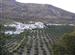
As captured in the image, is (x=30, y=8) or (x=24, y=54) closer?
(x=24, y=54)

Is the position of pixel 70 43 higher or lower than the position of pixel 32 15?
higher

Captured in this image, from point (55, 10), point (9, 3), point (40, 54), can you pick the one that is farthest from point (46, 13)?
point (40, 54)

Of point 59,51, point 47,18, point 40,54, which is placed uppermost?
point 59,51

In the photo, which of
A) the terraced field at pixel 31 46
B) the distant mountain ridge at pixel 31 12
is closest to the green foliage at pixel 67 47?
the terraced field at pixel 31 46

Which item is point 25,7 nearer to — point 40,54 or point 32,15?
point 32,15

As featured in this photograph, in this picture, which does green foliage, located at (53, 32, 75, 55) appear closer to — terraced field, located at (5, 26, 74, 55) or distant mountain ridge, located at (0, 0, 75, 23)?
terraced field, located at (5, 26, 74, 55)

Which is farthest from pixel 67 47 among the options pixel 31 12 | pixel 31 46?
pixel 31 12

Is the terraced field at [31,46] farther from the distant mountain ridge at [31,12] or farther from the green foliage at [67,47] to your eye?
the distant mountain ridge at [31,12]

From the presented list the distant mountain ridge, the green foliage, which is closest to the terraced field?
the green foliage
